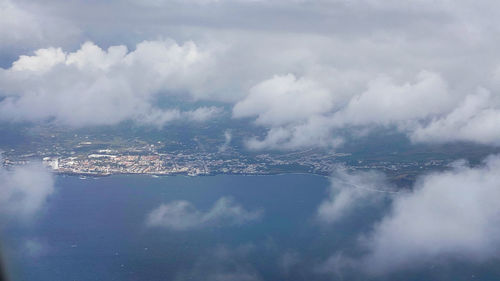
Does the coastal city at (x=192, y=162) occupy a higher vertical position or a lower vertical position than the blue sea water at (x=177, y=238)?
higher

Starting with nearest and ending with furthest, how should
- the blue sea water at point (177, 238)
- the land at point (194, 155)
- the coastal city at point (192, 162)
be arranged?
the blue sea water at point (177, 238)
the coastal city at point (192, 162)
the land at point (194, 155)

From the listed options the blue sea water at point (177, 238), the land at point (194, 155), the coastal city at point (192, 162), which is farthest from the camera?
the land at point (194, 155)

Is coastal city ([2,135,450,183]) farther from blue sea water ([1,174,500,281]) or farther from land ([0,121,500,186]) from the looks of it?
blue sea water ([1,174,500,281])

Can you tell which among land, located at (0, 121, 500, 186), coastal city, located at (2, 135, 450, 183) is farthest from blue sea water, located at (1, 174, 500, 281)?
land, located at (0, 121, 500, 186)

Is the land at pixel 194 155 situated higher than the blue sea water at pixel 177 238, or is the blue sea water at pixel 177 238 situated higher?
the land at pixel 194 155

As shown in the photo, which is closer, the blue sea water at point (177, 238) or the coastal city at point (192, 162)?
the blue sea water at point (177, 238)

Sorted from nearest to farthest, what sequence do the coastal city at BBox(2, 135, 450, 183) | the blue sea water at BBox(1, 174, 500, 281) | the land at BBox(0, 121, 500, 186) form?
the blue sea water at BBox(1, 174, 500, 281)
the coastal city at BBox(2, 135, 450, 183)
the land at BBox(0, 121, 500, 186)

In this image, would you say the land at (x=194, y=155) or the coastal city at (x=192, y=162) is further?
the land at (x=194, y=155)

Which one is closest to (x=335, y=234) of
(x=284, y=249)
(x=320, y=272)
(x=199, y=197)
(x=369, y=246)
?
(x=369, y=246)

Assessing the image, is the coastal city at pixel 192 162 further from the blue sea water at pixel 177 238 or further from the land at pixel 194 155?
the blue sea water at pixel 177 238

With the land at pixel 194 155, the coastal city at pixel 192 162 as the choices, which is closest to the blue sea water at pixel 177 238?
the coastal city at pixel 192 162
